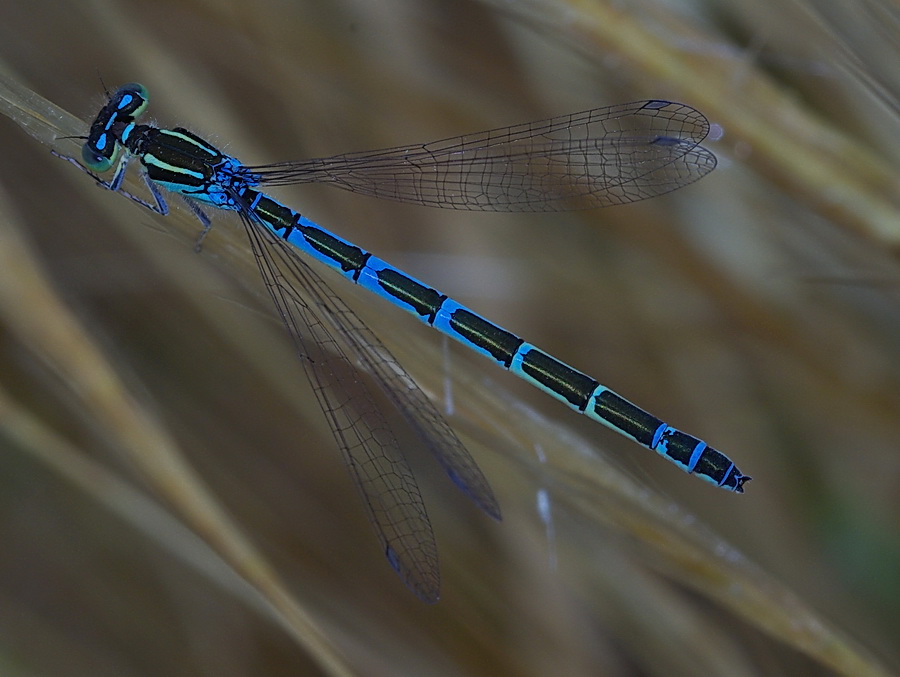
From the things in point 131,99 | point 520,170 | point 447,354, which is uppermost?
point 520,170

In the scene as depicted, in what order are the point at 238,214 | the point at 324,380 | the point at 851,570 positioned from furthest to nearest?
1. the point at 851,570
2. the point at 238,214
3. the point at 324,380

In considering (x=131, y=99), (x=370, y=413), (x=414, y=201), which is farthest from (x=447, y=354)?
(x=131, y=99)

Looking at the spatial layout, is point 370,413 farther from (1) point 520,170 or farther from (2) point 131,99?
(2) point 131,99

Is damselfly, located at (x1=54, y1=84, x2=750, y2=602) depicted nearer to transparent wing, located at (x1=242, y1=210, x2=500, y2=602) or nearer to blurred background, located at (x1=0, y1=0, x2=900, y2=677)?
transparent wing, located at (x1=242, y1=210, x2=500, y2=602)

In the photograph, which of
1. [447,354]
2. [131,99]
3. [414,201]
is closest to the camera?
[447,354]

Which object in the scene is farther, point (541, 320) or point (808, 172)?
Answer: point (541, 320)

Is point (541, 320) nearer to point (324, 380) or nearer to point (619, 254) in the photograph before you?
point (619, 254)

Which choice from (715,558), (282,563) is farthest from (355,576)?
(715,558)
